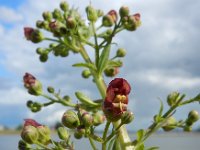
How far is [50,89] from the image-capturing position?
20.1 feet

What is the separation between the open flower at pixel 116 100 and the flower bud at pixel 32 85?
231 centimetres

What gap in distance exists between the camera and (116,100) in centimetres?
403

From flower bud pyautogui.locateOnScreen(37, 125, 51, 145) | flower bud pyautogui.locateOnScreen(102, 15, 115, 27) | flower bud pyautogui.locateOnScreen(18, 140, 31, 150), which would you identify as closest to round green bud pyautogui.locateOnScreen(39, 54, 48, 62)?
flower bud pyautogui.locateOnScreen(102, 15, 115, 27)

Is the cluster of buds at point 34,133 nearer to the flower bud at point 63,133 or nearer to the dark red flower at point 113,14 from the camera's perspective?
the flower bud at point 63,133

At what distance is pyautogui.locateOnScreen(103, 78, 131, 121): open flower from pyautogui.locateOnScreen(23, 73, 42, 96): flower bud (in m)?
2.31

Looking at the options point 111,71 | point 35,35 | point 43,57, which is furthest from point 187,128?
point 35,35

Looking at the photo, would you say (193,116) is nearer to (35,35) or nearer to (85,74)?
(85,74)

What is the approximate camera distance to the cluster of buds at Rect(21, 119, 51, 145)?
4.56 m

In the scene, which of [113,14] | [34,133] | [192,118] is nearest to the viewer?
[34,133]

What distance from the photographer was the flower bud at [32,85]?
6.23m

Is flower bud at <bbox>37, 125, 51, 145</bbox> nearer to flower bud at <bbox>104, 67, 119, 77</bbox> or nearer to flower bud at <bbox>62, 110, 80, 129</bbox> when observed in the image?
flower bud at <bbox>62, 110, 80, 129</bbox>

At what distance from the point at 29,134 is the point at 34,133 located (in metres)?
0.06

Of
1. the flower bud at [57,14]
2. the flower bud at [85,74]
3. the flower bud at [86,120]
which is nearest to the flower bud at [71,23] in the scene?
the flower bud at [57,14]

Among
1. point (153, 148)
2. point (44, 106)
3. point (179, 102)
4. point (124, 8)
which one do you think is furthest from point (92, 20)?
point (153, 148)
